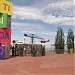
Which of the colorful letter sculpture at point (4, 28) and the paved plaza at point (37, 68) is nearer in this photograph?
the paved plaza at point (37, 68)

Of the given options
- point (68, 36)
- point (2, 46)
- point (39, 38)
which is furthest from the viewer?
point (39, 38)

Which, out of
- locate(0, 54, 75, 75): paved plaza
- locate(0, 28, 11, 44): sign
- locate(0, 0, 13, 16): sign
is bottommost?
locate(0, 54, 75, 75): paved plaza

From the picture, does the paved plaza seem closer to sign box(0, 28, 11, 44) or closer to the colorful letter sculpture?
the colorful letter sculpture

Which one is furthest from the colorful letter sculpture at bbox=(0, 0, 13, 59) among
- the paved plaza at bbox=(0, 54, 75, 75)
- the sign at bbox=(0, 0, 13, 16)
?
the paved plaza at bbox=(0, 54, 75, 75)

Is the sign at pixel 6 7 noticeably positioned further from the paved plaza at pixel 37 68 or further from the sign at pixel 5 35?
the paved plaza at pixel 37 68

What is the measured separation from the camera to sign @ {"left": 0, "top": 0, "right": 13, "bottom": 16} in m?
27.8

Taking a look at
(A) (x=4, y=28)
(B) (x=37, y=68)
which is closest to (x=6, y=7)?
(A) (x=4, y=28)

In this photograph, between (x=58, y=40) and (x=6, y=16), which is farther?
(x=58, y=40)

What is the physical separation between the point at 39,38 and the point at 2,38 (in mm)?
52198

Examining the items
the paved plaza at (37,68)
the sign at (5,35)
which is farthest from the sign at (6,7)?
the paved plaza at (37,68)

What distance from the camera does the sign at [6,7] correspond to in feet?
Answer: 91.1

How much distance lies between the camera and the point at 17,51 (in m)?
34.6

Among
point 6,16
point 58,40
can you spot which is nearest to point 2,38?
point 6,16

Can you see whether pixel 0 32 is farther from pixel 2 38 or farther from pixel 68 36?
pixel 68 36
